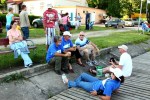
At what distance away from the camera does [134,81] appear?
895 cm

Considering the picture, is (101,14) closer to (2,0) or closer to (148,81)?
(2,0)

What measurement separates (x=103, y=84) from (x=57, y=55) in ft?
6.81

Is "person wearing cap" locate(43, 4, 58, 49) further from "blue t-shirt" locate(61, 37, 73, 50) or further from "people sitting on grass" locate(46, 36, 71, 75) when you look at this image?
"people sitting on grass" locate(46, 36, 71, 75)

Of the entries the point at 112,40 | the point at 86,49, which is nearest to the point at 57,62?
the point at 86,49

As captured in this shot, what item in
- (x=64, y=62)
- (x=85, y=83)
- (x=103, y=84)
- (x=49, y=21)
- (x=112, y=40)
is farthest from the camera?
(x=112, y=40)

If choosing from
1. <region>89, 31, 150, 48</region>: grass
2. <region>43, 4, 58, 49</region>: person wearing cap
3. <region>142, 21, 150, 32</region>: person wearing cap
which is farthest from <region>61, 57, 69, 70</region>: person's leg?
<region>142, 21, 150, 32</region>: person wearing cap

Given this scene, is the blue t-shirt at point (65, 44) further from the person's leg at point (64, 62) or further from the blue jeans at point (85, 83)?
the blue jeans at point (85, 83)

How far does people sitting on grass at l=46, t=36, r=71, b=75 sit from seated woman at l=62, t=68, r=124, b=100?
928 mm

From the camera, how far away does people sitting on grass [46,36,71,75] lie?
845 centimetres

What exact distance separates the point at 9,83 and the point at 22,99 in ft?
2.34

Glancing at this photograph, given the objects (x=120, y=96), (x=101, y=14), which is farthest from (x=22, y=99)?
(x=101, y=14)

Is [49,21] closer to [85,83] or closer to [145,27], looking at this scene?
[85,83]

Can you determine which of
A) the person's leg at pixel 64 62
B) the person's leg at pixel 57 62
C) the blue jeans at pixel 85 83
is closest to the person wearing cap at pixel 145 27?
the person's leg at pixel 64 62

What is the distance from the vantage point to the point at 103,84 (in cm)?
690
